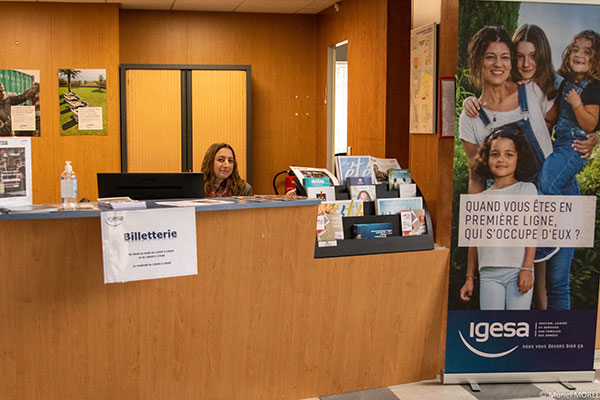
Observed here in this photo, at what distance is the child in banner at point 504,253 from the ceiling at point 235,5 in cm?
373

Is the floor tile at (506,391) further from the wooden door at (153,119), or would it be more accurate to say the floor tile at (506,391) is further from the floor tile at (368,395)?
the wooden door at (153,119)

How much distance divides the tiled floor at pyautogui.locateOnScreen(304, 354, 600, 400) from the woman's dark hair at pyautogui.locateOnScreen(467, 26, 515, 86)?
1.85 metres

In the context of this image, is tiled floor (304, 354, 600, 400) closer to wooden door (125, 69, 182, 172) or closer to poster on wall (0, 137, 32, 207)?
poster on wall (0, 137, 32, 207)

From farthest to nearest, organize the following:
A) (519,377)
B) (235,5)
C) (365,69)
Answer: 1. (235,5)
2. (365,69)
3. (519,377)

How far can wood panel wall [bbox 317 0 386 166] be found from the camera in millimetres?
5918

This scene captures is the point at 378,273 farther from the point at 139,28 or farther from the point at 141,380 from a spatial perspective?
the point at 139,28

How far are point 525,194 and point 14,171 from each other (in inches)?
109

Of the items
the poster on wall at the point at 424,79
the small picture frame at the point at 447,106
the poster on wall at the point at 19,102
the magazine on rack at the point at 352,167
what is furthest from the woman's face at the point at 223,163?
the poster on wall at the point at 19,102

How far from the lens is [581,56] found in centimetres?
381

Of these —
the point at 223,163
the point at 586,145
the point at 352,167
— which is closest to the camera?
the point at 586,145

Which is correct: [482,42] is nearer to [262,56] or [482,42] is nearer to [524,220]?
[524,220]

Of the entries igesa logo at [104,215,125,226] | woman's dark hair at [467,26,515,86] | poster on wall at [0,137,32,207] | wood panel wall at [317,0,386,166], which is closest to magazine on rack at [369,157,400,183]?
woman's dark hair at [467,26,515,86]

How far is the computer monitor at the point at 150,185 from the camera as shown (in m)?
3.53

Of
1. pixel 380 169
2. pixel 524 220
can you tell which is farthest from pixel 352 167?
pixel 524 220
